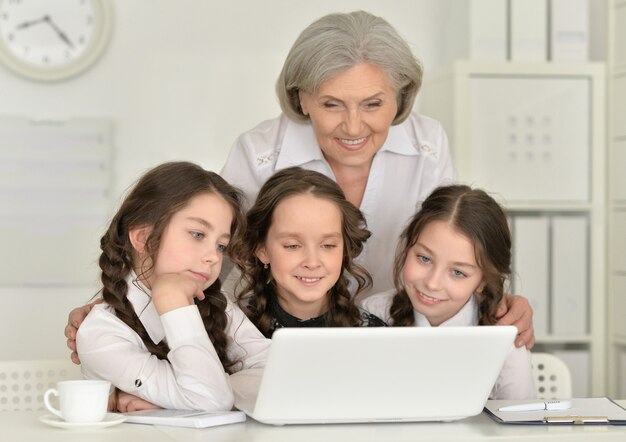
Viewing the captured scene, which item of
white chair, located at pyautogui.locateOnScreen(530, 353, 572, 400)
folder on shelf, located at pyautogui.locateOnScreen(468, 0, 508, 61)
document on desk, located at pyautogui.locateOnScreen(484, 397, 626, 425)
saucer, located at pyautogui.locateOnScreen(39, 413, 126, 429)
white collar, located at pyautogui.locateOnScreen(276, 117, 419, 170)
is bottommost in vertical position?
white chair, located at pyautogui.locateOnScreen(530, 353, 572, 400)

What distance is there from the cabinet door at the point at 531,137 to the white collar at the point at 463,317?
1.50 metres

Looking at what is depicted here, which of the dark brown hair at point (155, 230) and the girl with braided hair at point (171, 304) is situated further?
the dark brown hair at point (155, 230)

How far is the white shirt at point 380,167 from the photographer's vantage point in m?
2.21

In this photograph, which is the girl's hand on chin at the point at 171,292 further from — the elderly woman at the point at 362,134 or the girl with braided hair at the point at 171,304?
the elderly woman at the point at 362,134

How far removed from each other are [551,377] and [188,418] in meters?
0.89

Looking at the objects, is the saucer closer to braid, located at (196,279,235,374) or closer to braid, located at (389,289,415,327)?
braid, located at (196,279,235,374)

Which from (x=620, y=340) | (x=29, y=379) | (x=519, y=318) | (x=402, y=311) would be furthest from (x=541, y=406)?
(x=620, y=340)

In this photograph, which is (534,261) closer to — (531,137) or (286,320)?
(531,137)

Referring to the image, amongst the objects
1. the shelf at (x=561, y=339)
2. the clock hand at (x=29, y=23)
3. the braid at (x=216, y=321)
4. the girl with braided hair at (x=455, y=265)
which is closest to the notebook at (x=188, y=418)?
the braid at (x=216, y=321)

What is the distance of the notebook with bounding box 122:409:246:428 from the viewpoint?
1394mm

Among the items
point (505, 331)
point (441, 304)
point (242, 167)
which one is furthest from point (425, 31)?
point (505, 331)

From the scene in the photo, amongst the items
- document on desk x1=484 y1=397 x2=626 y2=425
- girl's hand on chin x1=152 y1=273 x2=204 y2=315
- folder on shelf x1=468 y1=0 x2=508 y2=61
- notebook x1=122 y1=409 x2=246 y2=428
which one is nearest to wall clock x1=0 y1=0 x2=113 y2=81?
folder on shelf x1=468 y1=0 x2=508 y2=61

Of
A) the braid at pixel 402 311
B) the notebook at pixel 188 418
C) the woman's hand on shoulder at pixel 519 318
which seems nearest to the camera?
the notebook at pixel 188 418

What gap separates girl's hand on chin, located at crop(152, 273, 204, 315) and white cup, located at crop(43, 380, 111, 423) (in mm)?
245
